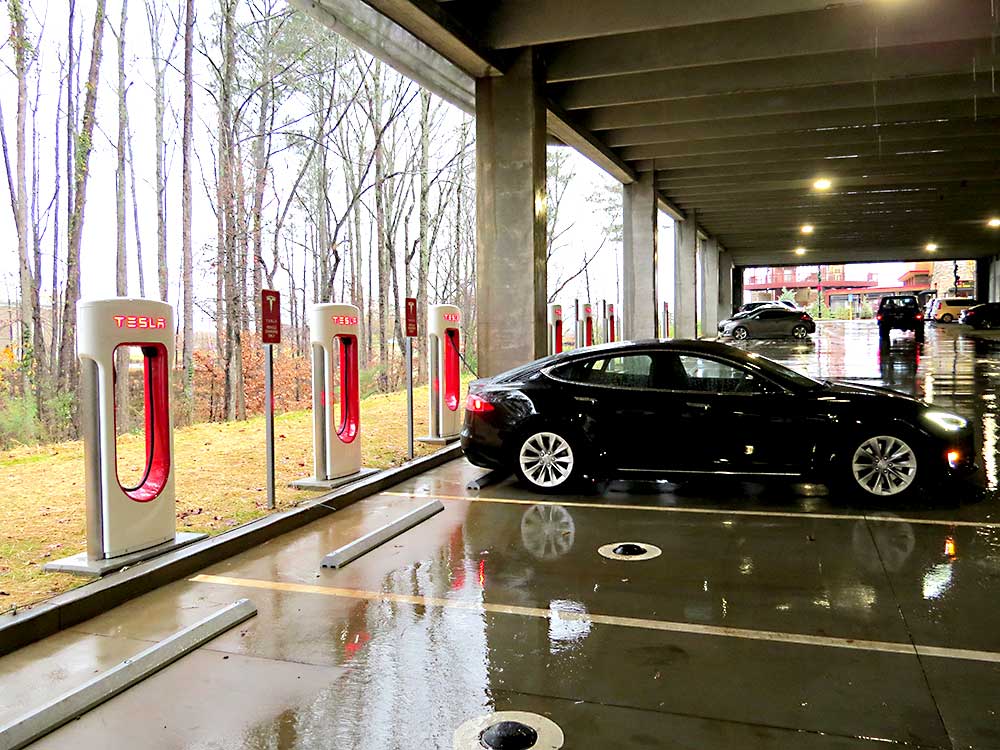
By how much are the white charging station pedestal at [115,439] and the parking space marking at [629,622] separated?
0.48m

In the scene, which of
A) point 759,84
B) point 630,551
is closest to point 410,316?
point 630,551

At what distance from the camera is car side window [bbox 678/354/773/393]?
659cm

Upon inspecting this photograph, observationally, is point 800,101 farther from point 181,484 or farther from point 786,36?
point 181,484

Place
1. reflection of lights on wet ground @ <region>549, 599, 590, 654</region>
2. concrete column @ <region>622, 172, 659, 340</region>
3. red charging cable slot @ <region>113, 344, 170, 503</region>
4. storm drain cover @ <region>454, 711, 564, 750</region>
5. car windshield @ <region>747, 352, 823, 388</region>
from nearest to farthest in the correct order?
storm drain cover @ <region>454, 711, 564, 750</region>, reflection of lights on wet ground @ <region>549, 599, 590, 654</region>, red charging cable slot @ <region>113, 344, 170, 503</region>, car windshield @ <region>747, 352, 823, 388</region>, concrete column @ <region>622, 172, 659, 340</region>

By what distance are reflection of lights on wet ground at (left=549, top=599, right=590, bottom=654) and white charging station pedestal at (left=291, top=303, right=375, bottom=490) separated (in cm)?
321

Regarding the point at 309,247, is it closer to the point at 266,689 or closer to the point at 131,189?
the point at 131,189

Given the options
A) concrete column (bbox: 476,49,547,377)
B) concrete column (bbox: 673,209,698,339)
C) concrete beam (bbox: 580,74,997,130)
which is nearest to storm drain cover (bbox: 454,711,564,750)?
concrete column (bbox: 476,49,547,377)

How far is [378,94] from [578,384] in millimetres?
13862

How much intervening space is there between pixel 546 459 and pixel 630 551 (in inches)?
72.8

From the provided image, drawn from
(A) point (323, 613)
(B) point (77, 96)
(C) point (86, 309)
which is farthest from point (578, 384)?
(B) point (77, 96)

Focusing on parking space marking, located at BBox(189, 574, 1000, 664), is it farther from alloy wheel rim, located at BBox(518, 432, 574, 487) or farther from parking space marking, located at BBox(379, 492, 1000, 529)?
alloy wheel rim, located at BBox(518, 432, 574, 487)

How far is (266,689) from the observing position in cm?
337

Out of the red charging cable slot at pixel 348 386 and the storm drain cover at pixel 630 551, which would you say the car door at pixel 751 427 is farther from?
the red charging cable slot at pixel 348 386

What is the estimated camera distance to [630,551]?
5258 millimetres
